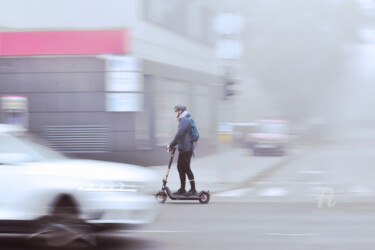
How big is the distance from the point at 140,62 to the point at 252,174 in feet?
15.4

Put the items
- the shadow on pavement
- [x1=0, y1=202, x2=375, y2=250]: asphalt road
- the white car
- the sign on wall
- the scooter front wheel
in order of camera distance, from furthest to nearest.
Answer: the sign on wall → the scooter front wheel → [x1=0, y1=202, x2=375, y2=250]: asphalt road → the shadow on pavement → the white car

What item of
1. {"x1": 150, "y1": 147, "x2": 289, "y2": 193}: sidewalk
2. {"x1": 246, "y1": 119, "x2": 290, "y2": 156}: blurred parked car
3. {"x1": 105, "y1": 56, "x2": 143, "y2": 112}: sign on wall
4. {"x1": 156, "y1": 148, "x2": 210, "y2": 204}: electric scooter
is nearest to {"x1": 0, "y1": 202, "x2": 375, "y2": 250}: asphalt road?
{"x1": 156, "y1": 148, "x2": 210, "y2": 204}: electric scooter

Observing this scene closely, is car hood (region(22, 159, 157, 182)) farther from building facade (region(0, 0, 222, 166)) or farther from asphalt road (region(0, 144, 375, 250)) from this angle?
building facade (region(0, 0, 222, 166))

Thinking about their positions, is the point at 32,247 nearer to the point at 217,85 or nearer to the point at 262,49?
the point at 217,85

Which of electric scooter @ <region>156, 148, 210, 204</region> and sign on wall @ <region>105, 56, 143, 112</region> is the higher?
sign on wall @ <region>105, 56, 143, 112</region>

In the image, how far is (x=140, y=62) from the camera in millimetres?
19250

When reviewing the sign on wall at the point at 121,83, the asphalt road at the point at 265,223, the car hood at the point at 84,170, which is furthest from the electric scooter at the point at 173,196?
the sign on wall at the point at 121,83

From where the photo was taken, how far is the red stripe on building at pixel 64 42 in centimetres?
1873

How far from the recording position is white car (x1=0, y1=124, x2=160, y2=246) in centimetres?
679

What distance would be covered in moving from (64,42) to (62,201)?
498 inches

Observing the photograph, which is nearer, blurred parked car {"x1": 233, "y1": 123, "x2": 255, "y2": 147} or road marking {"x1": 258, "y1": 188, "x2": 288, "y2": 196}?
road marking {"x1": 258, "y1": 188, "x2": 288, "y2": 196}

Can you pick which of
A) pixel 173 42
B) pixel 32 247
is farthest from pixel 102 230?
pixel 173 42
